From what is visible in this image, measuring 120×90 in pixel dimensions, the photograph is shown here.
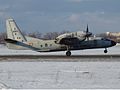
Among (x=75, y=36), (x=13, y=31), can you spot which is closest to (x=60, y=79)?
(x=75, y=36)

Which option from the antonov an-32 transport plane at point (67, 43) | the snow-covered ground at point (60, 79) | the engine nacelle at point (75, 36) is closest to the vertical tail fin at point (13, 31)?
the antonov an-32 transport plane at point (67, 43)

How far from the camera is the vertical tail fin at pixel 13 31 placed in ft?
146

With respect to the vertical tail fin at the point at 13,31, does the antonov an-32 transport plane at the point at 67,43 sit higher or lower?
lower

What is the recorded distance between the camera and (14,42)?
43.3 m

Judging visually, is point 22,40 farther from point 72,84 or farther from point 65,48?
point 72,84

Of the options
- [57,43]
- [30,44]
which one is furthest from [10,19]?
[57,43]

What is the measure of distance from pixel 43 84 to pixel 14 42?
99.1ft

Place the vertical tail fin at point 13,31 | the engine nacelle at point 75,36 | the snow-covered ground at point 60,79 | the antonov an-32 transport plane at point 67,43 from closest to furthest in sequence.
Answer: the snow-covered ground at point 60,79
the engine nacelle at point 75,36
the antonov an-32 transport plane at point 67,43
the vertical tail fin at point 13,31

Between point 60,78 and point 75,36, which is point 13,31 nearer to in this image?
point 75,36

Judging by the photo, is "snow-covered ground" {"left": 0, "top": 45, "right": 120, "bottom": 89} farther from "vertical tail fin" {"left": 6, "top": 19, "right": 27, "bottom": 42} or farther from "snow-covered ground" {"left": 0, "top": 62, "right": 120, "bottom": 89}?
"vertical tail fin" {"left": 6, "top": 19, "right": 27, "bottom": 42}

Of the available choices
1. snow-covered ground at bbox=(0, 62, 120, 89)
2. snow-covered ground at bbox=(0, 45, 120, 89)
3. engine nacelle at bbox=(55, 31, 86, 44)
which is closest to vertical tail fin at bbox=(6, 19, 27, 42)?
engine nacelle at bbox=(55, 31, 86, 44)

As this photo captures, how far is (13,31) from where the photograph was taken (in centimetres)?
4509

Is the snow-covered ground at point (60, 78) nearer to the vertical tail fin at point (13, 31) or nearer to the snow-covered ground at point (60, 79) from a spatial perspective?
the snow-covered ground at point (60, 79)

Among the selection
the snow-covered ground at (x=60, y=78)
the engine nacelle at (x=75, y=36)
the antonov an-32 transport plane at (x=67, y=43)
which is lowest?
the snow-covered ground at (x=60, y=78)
